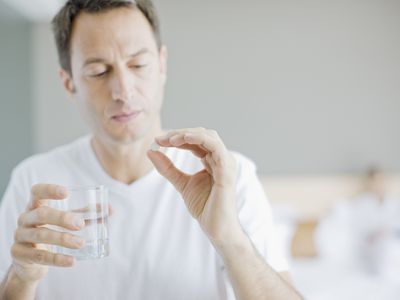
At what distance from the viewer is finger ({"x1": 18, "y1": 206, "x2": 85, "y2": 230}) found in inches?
35.5

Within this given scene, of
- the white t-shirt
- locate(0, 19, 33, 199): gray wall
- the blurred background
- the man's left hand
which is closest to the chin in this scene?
the white t-shirt

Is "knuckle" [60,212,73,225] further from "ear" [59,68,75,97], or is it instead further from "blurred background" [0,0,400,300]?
"blurred background" [0,0,400,300]

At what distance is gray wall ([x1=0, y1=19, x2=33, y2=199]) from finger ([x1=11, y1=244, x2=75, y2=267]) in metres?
2.56

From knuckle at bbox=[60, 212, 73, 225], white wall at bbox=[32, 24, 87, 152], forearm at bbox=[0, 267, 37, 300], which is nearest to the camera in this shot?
knuckle at bbox=[60, 212, 73, 225]

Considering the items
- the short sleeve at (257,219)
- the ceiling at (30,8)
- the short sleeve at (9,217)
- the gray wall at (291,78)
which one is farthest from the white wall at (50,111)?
the short sleeve at (257,219)

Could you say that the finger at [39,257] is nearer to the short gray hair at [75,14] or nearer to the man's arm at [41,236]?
the man's arm at [41,236]

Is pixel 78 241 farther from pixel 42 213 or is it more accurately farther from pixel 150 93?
pixel 150 93

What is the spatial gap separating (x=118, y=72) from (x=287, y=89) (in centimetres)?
292

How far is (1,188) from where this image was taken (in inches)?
131

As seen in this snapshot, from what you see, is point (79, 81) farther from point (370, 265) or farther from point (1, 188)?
point (370, 265)

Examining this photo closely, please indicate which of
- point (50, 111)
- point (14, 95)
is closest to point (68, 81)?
point (14, 95)

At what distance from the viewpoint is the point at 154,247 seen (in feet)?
4.01

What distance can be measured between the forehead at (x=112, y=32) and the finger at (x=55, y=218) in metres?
0.49

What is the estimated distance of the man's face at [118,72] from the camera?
48.3 inches
